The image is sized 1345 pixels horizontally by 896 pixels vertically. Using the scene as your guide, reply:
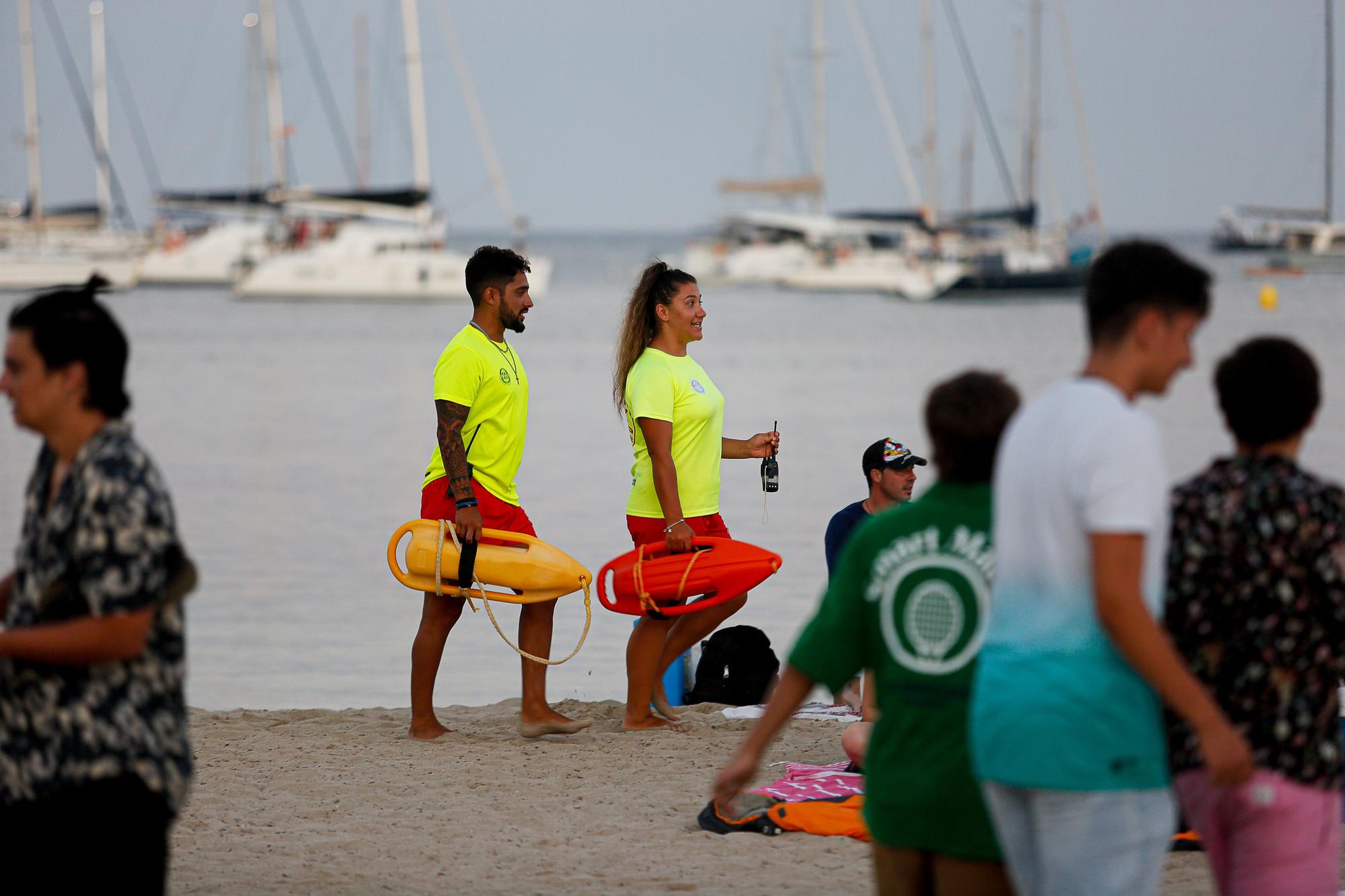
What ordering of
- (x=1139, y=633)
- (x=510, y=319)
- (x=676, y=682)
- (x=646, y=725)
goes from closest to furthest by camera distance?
(x=1139, y=633) → (x=510, y=319) → (x=646, y=725) → (x=676, y=682)

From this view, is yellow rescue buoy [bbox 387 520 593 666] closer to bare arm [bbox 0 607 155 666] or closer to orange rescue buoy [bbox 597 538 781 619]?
orange rescue buoy [bbox 597 538 781 619]

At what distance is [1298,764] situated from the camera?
266 cm

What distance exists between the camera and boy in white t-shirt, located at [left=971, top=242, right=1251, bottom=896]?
2336mm

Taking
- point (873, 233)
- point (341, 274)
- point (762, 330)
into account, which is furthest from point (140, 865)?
point (873, 233)

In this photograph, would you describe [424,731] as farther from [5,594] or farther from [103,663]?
[103,663]

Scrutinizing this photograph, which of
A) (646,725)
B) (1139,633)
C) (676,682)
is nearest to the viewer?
(1139,633)

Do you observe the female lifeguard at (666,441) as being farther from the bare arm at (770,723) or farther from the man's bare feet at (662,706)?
the bare arm at (770,723)

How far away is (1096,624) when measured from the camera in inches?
94.9

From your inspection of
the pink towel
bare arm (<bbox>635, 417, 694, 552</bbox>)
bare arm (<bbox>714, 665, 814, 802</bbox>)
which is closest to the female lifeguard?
bare arm (<bbox>635, 417, 694, 552</bbox>)

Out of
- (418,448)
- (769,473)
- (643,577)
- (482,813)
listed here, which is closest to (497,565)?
(643,577)

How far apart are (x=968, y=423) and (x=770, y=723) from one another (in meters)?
0.62

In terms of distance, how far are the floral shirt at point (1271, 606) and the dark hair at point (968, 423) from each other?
335mm

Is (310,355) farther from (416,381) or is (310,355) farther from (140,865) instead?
(140,865)

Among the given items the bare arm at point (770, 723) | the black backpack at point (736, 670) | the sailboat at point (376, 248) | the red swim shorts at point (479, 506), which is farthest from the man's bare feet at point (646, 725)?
the sailboat at point (376, 248)
